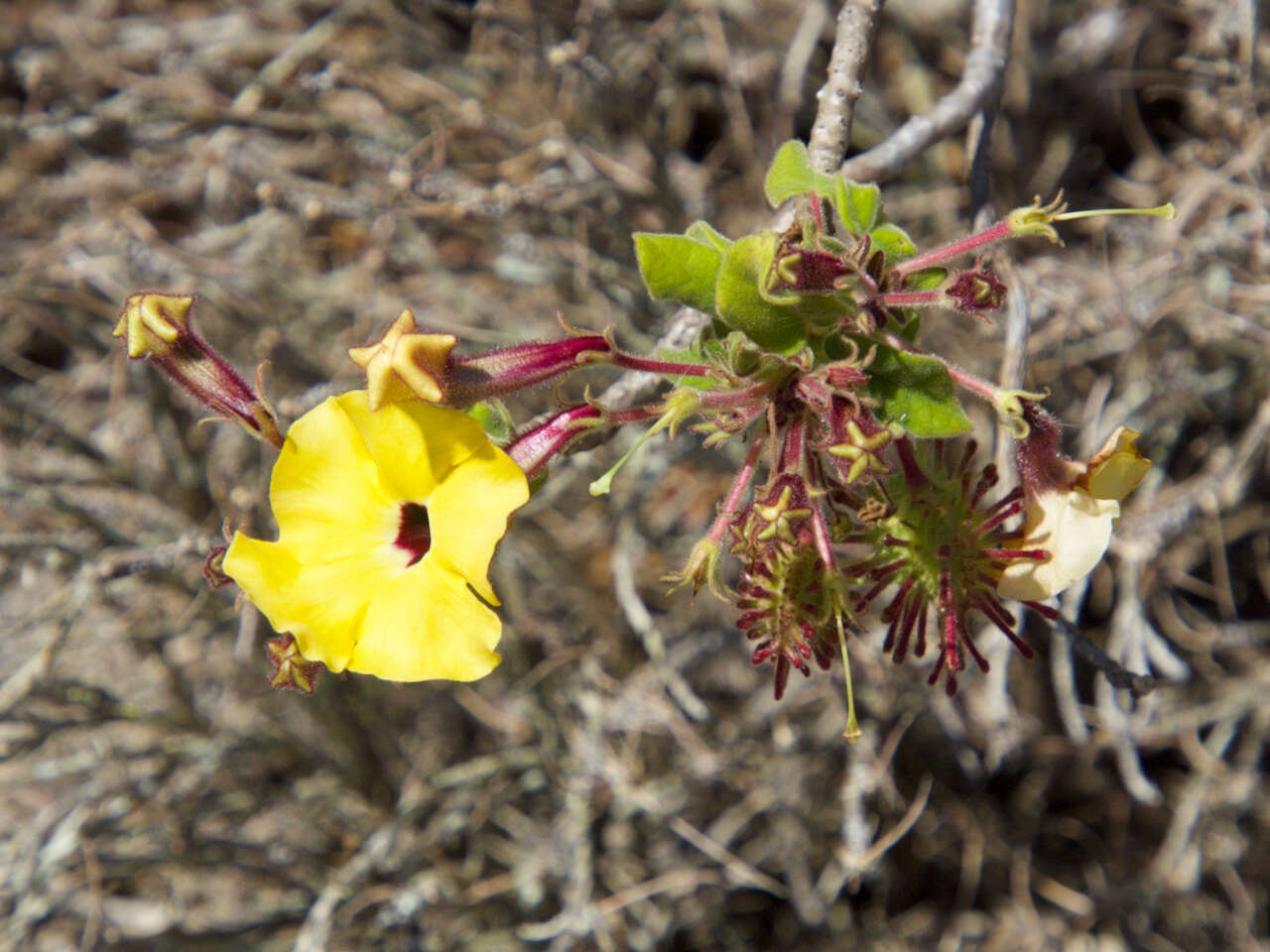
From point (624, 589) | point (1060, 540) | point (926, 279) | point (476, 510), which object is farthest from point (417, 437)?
point (624, 589)

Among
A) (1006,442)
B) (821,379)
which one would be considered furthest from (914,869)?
(821,379)

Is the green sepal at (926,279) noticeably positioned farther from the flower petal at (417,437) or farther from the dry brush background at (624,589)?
the dry brush background at (624,589)

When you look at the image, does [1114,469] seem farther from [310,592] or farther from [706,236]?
[310,592]

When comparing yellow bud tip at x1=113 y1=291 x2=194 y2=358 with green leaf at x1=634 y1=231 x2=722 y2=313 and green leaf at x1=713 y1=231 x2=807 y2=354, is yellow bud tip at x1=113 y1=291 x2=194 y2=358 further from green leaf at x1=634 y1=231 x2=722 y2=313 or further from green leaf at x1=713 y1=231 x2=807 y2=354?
green leaf at x1=713 y1=231 x2=807 y2=354

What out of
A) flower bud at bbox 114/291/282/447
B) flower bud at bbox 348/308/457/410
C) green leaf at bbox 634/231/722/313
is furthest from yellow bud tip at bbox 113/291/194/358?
green leaf at bbox 634/231/722/313

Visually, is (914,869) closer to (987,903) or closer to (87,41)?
(987,903)

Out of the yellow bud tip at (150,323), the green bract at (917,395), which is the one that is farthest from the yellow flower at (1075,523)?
the yellow bud tip at (150,323)
